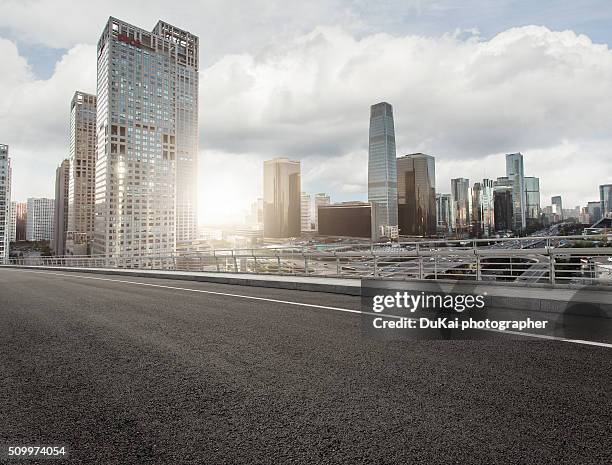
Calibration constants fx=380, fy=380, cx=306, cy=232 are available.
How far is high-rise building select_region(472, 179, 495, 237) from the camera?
507ft

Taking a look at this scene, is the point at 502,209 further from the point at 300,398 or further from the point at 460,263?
the point at 300,398

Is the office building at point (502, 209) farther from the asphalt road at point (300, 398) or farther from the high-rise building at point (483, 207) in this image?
the asphalt road at point (300, 398)

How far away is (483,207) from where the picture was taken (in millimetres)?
167750

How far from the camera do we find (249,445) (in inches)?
101

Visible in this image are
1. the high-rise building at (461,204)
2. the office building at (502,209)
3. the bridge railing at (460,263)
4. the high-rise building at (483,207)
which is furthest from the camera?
the high-rise building at (461,204)

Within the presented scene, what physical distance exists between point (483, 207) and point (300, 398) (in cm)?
18260

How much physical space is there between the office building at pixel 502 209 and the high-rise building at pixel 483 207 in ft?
5.23

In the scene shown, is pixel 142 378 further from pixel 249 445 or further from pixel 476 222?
pixel 476 222

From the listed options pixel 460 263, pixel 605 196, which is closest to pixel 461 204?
pixel 605 196

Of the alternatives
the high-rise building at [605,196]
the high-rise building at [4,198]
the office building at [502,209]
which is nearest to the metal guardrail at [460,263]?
the high-rise building at [605,196]

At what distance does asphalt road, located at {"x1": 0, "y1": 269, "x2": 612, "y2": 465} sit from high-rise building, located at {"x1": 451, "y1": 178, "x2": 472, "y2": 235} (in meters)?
157

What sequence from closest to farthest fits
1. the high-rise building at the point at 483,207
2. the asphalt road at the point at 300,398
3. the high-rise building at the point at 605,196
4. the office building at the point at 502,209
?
the asphalt road at the point at 300,398 < the high-rise building at the point at 605,196 < the high-rise building at the point at 483,207 < the office building at the point at 502,209

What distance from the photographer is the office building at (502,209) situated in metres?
156

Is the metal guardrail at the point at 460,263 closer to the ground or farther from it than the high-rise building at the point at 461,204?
closer to the ground
